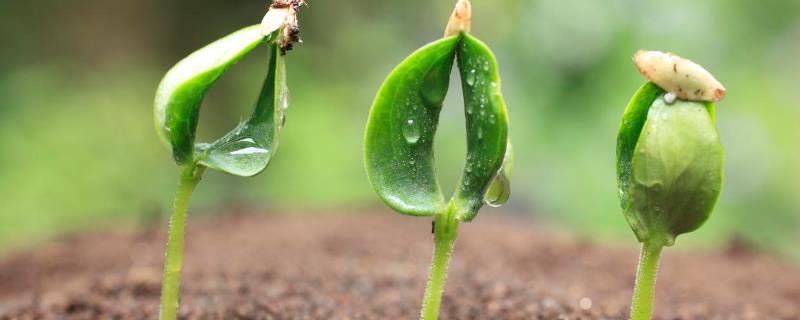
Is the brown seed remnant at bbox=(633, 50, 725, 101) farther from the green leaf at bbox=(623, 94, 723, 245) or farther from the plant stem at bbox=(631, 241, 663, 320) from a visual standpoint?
the plant stem at bbox=(631, 241, 663, 320)

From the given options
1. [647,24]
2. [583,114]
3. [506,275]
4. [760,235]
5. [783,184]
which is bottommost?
[506,275]

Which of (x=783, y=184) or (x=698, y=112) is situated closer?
(x=698, y=112)

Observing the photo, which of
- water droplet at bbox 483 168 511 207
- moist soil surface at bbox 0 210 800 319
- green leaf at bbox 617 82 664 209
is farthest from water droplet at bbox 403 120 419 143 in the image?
moist soil surface at bbox 0 210 800 319

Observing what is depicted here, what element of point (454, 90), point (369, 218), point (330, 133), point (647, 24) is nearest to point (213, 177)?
point (330, 133)

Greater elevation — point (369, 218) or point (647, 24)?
point (647, 24)

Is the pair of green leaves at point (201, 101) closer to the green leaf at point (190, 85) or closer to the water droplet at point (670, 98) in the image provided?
the green leaf at point (190, 85)

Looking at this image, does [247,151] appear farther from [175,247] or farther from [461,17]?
[461,17]

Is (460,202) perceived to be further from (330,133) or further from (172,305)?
(330,133)

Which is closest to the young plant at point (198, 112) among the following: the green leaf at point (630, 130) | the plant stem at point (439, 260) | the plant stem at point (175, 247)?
the plant stem at point (175, 247)
